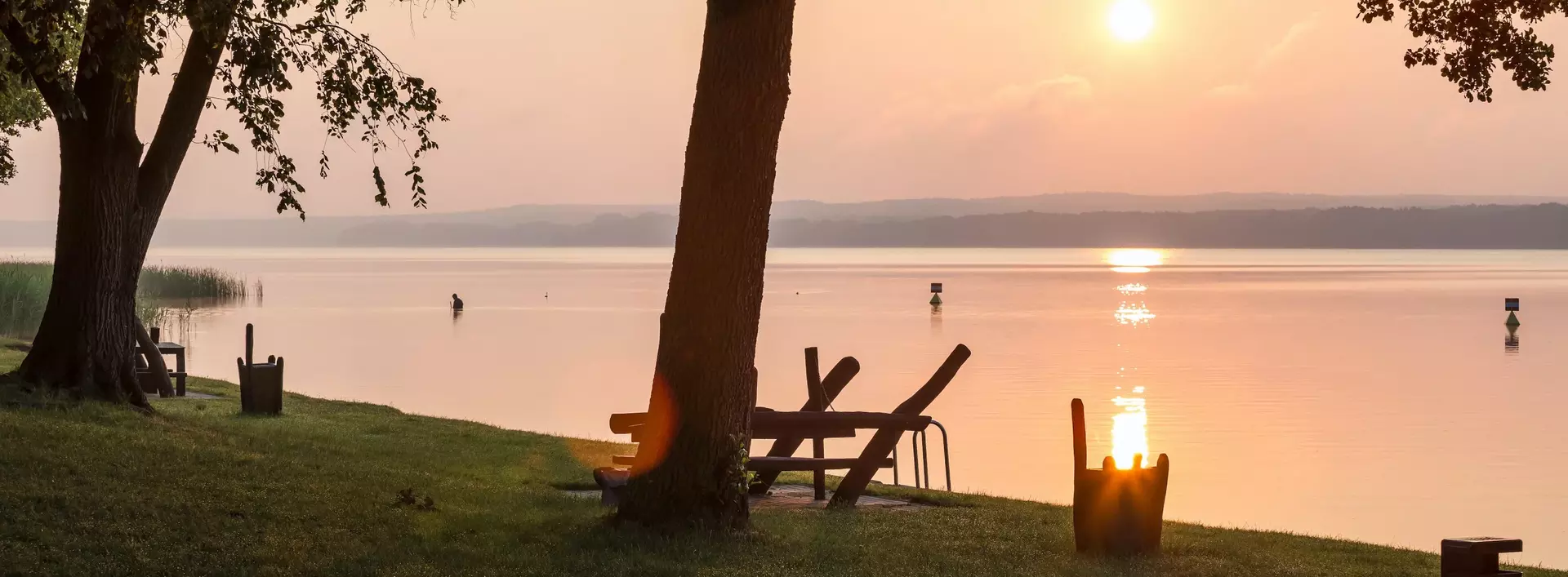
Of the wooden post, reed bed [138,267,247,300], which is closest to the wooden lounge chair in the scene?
the wooden post

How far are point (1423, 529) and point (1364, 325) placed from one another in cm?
4606

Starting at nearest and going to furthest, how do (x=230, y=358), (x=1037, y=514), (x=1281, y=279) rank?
(x=1037, y=514) → (x=230, y=358) → (x=1281, y=279)

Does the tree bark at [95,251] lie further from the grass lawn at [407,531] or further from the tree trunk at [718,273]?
the tree trunk at [718,273]

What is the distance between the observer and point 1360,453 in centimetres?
2527

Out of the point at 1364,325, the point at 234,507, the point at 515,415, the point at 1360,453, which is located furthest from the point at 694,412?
the point at 1364,325

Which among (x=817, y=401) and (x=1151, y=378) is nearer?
(x=817, y=401)

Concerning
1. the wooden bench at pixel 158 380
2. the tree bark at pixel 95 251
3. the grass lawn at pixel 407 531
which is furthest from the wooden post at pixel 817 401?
the wooden bench at pixel 158 380

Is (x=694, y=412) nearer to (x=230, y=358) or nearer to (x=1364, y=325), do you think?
(x=230, y=358)

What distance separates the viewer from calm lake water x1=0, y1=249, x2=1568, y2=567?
70.5ft

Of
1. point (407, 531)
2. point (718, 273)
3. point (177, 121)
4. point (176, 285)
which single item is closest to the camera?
point (407, 531)

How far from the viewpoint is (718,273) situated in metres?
12.0

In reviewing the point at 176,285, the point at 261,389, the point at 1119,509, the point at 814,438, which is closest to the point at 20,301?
the point at 261,389

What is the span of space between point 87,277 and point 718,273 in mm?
9416

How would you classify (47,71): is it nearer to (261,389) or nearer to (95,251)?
(95,251)
